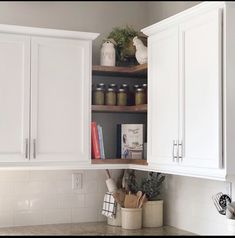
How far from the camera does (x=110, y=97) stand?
3.08 meters

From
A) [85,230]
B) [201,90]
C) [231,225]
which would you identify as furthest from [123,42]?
[231,225]

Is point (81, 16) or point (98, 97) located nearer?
point (98, 97)

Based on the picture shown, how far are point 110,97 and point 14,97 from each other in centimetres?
68

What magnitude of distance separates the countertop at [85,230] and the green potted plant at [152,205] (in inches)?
2.5

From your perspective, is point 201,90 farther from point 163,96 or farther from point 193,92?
point 163,96

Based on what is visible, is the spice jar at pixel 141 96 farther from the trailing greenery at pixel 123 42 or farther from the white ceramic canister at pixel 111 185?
the white ceramic canister at pixel 111 185

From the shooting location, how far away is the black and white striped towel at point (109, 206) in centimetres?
304

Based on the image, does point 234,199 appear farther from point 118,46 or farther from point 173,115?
point 118,46

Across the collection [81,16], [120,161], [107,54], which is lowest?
[120,161]

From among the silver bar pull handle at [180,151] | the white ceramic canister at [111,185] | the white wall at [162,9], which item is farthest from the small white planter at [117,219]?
the white wall at [162,9]

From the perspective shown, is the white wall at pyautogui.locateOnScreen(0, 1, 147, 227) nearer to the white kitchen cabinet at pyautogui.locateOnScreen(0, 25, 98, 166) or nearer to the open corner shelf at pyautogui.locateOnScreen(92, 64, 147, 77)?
the open corner shelf at pyautogui.locateOnScreen(92, 64, 147, 77)

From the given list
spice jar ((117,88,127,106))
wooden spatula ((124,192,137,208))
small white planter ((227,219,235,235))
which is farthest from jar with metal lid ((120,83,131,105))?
small white planter ((227,219,235,235))

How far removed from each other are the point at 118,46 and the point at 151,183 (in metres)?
0.98

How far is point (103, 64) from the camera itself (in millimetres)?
3092
